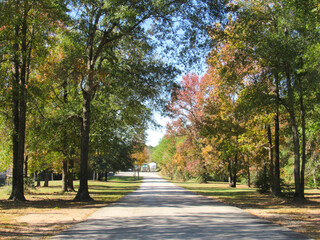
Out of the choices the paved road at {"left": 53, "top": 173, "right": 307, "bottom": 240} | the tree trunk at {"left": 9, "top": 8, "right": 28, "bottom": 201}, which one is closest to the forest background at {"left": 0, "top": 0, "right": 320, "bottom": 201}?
the tree trunk at {"left": 9, "top": 8, "right": 28, "bottom": 201}

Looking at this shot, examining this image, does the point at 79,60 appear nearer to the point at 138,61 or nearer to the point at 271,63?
the point at 138,61

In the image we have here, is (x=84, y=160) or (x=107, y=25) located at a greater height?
(x=107, y=25)

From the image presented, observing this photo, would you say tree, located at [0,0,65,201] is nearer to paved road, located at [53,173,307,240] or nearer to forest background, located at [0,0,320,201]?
forest background, located at [0,0,320,201]

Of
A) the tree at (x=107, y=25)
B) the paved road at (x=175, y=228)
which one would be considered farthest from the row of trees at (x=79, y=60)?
the paved road at (x=175, y=228)

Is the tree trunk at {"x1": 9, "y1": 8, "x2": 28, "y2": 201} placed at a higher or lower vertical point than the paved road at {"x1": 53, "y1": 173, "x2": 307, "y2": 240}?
higher

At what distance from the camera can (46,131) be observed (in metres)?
19.9

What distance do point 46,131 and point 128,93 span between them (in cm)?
559

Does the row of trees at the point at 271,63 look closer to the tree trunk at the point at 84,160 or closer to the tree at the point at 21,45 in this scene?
the tree trunk at the point at 84,160

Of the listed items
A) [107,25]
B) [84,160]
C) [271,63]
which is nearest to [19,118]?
[84,160]

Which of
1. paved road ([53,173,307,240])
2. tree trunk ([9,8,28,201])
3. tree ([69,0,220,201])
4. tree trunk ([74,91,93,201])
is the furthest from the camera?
tree trunk ([74,91,93,201])

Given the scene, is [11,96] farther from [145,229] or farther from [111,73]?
[145,229]

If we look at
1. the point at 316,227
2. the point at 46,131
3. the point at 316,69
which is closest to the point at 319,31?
the point at 316,69

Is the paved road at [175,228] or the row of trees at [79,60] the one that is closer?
the paved road at [175,228]

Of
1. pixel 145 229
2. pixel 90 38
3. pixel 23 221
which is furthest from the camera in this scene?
pixel 90 38
